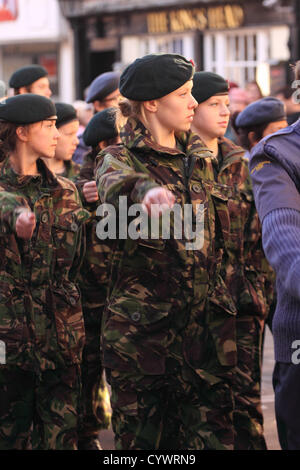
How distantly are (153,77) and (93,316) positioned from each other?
1736 millimetres

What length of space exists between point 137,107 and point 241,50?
16.5m

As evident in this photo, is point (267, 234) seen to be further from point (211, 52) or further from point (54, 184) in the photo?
point (211, 52)

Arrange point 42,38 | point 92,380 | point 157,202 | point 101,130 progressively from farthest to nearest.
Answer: point 42,38 < point 101,130 < point 92,380 < point 157,202

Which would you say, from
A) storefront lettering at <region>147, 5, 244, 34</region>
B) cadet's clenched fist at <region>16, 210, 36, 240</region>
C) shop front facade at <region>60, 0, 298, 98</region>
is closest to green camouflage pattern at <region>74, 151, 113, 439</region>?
cadet's clenched fist at <region>16, 210, 36, 240</region>

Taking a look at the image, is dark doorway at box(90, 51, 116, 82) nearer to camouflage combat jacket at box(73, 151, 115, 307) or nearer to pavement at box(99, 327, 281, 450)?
pavement at box(99, 327, 281, 450)

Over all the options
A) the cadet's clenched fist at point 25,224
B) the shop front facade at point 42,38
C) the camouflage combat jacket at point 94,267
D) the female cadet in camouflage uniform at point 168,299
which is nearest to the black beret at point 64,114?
the camouflage combat jacket at point 94,267

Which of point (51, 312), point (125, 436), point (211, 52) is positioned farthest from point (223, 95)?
point (211, 52)

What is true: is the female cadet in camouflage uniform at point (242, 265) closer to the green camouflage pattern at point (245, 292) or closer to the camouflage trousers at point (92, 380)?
the green camouflage pattern at point (245, 292)

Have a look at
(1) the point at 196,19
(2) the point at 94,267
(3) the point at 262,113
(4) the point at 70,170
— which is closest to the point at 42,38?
(1) the point at 196,19

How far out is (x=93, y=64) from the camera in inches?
912

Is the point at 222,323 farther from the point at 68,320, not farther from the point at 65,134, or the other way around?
the point at 65,134

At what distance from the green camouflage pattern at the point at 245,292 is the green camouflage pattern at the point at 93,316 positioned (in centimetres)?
79

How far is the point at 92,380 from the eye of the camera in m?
5.49

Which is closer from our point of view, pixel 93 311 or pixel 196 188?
pixel 196 188
